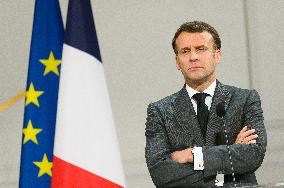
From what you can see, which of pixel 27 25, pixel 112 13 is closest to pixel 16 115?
pixel 27 25

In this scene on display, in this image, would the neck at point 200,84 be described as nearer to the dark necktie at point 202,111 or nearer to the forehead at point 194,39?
the dark necktie at point 202,111

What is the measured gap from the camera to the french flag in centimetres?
263

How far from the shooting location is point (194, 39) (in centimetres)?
281

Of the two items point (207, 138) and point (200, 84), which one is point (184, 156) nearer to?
point (207, 138)

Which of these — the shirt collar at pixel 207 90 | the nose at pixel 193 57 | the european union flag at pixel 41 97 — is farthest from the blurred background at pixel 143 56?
the nose at pixel 193 57

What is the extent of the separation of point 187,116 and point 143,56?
194 centimetres

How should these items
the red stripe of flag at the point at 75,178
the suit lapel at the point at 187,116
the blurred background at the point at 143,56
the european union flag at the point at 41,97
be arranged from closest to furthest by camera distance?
the red stripe of flag at the point at 75,178 < the suit lapel at the point at 187,116 < the european union flag at the point at 41,97 < the blurred background at the point at 143,56

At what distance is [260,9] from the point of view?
4641mm

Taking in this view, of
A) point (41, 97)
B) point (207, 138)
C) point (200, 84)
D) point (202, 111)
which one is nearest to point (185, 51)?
point (200, 84)

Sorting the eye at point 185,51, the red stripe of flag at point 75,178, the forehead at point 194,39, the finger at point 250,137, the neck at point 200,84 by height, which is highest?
the forehead at point 194,39

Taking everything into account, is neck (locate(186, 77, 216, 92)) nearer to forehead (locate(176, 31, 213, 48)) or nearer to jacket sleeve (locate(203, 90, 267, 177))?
forehead (locate(176, 31, 213, 48))

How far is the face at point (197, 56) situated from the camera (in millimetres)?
2771

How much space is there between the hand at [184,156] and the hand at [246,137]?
9.9 inches

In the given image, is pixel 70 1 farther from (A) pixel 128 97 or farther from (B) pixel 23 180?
(A) pixel 128 97
